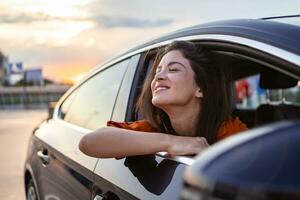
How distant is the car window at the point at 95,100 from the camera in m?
3.16

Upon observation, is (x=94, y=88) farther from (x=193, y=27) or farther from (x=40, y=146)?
(x=193, y=27)

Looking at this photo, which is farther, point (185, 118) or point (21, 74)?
point (21, 74)

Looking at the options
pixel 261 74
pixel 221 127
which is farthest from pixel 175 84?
pixel 261 74

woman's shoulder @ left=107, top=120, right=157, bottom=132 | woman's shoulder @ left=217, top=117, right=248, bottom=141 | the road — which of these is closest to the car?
woman's shoulder @ left=107, top=120, right=157, bottom=132

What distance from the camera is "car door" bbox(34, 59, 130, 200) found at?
3.04m

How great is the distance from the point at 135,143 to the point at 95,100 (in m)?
1.26

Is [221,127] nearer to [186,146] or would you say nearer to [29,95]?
[186,146]

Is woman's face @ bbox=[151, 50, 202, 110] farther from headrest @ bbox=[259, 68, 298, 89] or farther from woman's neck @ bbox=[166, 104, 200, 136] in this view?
headrest @ bbox=[259, 68, 298, 89]

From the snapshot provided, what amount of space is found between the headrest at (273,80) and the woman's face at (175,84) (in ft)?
2.77

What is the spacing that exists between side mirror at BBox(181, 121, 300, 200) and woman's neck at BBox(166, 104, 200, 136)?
1525 millimetres

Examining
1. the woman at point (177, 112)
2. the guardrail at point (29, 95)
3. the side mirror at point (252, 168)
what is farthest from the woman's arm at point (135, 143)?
the guardrail at point (29, 95)

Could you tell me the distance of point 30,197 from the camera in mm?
4633

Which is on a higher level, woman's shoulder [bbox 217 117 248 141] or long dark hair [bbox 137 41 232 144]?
long dark hair [bbox 137 41 232 144]

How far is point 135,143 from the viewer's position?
234 cm
